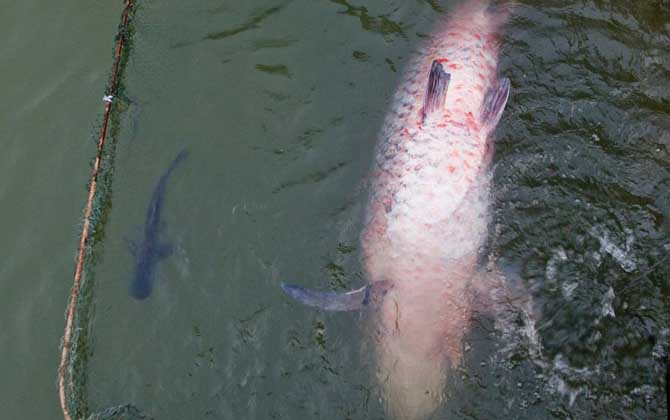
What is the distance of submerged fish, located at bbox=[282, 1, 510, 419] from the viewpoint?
12.0ft

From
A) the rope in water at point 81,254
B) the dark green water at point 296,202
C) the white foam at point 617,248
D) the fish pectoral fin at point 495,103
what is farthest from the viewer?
the fish pectoral fin at point 495,103

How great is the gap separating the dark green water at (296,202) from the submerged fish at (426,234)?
14 cm

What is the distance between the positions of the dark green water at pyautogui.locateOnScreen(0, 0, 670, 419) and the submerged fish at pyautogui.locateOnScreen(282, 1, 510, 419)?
0.14m

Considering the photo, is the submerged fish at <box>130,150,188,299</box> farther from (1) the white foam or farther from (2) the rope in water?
(1) the white foam

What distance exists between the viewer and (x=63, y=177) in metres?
4.84

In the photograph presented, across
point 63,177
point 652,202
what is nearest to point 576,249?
point 652,202

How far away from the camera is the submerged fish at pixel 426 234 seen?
3.66 meters

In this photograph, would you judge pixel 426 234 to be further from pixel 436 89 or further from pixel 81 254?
pixel 81 254

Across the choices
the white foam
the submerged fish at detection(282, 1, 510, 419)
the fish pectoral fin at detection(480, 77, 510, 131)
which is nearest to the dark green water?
the white foam

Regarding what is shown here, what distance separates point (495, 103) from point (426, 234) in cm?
101

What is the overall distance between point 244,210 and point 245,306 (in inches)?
28.1

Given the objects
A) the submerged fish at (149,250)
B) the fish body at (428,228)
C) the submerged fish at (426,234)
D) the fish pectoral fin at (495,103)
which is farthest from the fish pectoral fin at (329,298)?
the fish pectoral fin at (495,103)

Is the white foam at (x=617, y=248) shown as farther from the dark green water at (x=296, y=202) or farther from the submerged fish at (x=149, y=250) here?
the submerged fish at (x=149, y=250)

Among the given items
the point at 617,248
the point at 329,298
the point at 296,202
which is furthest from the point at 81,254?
the point at 617,248
